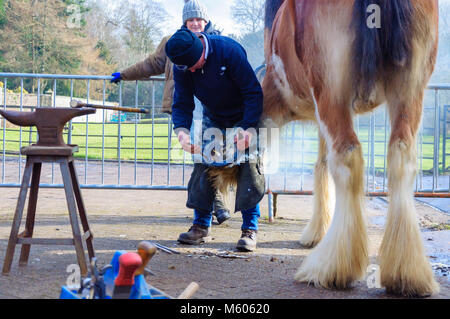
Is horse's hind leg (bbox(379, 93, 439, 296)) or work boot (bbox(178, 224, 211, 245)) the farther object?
work boot (bbox(178, 224, 211, 245))

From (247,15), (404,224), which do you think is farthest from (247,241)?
(247,15)

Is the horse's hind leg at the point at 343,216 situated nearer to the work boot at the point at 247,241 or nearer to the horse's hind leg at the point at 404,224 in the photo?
the horse's hind leg at the point at 404,224

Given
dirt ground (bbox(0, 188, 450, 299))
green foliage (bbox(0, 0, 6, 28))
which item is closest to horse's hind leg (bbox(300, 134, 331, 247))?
dirt ground (bbox(0, 188, 450, 299))

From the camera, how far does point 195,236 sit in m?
4.09

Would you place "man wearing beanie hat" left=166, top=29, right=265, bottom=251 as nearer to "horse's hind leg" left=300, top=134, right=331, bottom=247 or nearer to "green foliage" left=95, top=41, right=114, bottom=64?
"horse's hind leg" left=300, top=134, right=331, bottom=247

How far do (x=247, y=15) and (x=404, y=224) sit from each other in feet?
28.0

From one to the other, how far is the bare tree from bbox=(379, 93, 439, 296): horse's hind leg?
767 cm

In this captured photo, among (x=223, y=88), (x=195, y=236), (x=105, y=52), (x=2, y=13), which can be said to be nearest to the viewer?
(x=223, y=88)

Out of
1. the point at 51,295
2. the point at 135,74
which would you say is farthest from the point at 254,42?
the point at 51,295

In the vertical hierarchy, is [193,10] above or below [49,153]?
above

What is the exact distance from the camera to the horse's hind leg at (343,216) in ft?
9.17

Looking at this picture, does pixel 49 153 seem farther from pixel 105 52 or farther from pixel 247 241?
pixel 105 52

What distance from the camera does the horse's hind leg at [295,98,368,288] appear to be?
2795 mm
